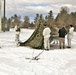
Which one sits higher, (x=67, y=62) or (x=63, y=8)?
(x=63, y=8)

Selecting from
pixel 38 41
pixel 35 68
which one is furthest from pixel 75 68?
pixel 38 41

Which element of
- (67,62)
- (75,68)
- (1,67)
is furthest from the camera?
(67,62)

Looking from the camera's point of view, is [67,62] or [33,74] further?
[67,62]

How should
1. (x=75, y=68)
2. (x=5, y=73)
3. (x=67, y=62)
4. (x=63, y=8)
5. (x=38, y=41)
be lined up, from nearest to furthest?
(x=5, y=73), (x=75, y=68), (x=67, y=62), (x=38, y=41), (x=63, y=8)

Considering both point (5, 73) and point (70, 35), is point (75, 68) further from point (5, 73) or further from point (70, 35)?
point (70, 35)

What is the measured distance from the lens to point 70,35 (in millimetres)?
22578

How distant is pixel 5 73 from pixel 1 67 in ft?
3.87

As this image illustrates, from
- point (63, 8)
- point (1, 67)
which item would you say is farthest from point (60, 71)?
point (63, 8)

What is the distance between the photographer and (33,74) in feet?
35.8

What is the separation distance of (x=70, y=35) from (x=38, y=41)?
2.61 meters

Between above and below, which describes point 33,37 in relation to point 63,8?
below

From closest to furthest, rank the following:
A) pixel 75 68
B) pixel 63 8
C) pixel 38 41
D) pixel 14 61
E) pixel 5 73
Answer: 1. pixel 5 73
2. pixel 75 68
3. pixel 14 61
4. pixel 38 41
5. pixel 63 8

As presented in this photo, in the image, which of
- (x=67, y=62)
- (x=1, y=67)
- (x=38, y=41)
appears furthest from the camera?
(x=38, y=41)

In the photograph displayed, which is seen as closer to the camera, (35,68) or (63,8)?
(35,68)
